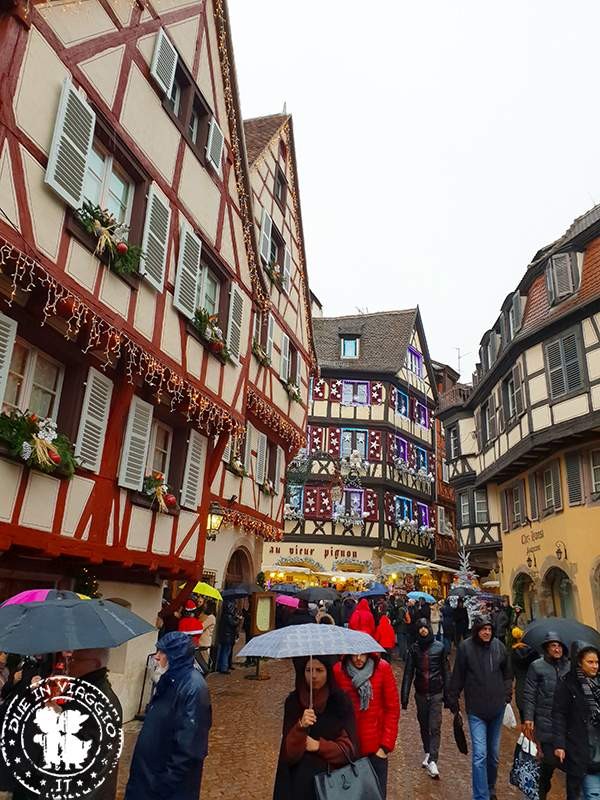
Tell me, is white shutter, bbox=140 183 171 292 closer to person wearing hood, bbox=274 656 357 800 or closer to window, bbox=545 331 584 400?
person wearing hood, bbox=274 656 357 800

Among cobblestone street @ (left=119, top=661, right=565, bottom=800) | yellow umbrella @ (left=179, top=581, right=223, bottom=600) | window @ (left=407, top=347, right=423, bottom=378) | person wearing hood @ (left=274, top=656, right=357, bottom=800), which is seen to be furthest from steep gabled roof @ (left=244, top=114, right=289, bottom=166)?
window @ (left=407, top=347, right=423, bottom=378)

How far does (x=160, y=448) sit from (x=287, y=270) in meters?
9.08

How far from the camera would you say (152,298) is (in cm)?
901

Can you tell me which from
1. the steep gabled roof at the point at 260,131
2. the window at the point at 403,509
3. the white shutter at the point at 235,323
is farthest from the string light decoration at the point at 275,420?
the window at the point at 403,509

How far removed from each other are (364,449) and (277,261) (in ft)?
53.4

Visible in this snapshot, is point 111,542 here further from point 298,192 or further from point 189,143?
point 298,192

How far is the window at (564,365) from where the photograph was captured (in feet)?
59.3

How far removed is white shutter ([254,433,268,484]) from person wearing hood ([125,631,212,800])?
474 inches

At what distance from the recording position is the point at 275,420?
16.1 meters

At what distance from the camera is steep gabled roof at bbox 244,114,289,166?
1674 cm

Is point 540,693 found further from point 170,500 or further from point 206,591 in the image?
point 206,591

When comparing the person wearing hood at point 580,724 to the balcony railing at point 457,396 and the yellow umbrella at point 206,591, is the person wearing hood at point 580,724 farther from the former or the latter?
the balcony railing at point 457,396

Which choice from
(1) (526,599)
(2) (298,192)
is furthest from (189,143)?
(1) (526,599)

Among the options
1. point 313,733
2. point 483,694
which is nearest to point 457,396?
point 483,694
